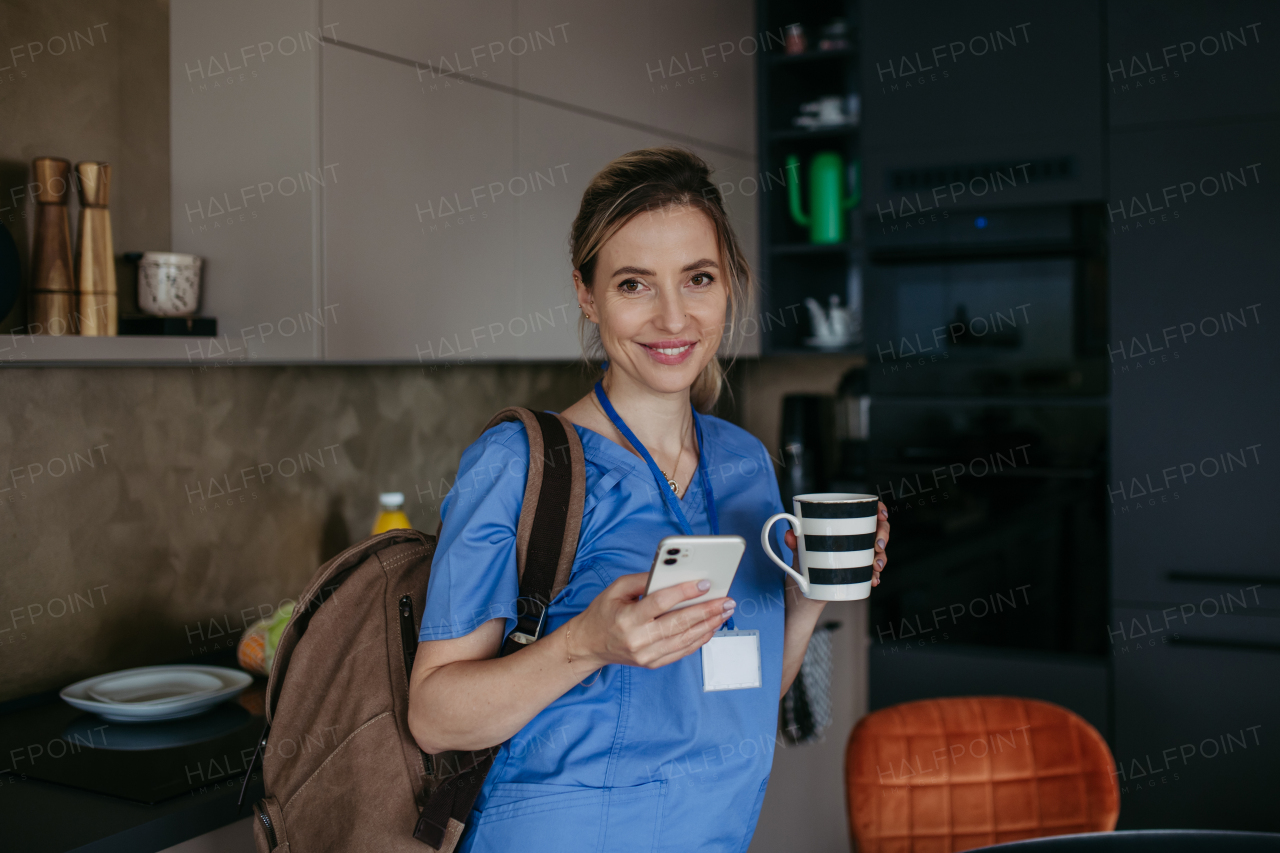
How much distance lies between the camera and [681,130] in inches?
110

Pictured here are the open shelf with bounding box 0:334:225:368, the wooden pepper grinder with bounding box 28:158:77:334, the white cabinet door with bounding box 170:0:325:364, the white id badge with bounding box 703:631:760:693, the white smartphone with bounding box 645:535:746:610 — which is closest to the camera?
the white smartphone with bounding box 645:535:746:610

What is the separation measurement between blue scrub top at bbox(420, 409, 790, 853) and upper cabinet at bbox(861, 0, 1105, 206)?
1.84 metres

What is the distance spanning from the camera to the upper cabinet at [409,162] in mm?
1701

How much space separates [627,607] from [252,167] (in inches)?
47.7

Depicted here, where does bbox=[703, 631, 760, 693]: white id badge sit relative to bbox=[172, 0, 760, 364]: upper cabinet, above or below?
below

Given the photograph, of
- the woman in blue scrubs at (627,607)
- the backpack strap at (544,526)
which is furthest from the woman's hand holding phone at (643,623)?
the backpack strap at (544,526)

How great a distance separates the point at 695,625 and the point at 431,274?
127 cm

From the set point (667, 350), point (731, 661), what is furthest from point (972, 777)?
point (667, 350)

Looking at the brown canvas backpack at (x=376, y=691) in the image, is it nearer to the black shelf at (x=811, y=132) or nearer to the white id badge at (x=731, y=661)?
the white id badge at (x=731, y=661)

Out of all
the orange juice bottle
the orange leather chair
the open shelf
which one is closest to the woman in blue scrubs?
the orange leather chair

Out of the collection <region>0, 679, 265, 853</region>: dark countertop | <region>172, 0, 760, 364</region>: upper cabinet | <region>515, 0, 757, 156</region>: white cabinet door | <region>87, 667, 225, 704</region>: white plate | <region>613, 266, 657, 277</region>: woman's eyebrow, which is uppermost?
<region>515, 0, 757, 156</region>: white cabinet door

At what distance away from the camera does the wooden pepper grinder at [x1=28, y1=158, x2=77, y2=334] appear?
1.55 m

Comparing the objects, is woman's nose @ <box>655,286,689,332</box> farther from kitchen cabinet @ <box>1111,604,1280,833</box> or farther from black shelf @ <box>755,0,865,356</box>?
black shelf @ <box>755,0,865,356</box>

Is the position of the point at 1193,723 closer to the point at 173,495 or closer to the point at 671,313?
the point at 671,313
